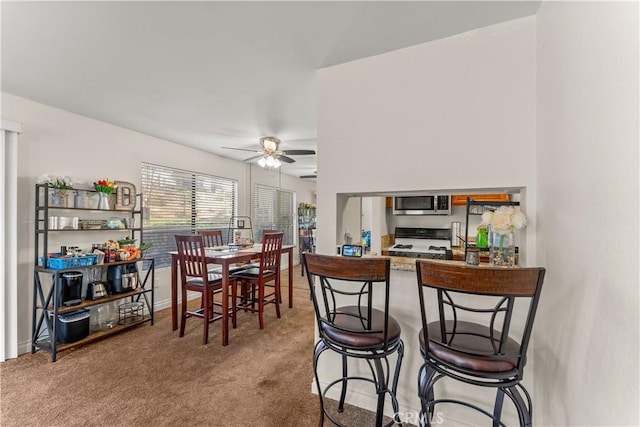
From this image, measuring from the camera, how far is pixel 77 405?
1.77 metres

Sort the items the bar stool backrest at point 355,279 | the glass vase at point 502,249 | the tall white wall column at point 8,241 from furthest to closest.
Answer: the tall white wall column at point 8,241 < the glass vase at point 502,249 < the bar stool backrest at point 355,279

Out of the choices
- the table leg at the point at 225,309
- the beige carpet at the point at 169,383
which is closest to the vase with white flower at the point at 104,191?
the beige carpet at the point at 169,383

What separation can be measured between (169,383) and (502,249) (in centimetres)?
244

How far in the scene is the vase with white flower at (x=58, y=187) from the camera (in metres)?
2.46

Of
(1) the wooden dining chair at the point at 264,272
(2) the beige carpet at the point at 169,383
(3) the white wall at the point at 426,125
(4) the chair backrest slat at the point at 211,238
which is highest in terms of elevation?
(3) the white wall at the point at 426,125

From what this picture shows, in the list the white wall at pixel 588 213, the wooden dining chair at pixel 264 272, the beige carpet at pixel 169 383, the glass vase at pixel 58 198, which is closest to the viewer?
the white wall at pixel 588 213

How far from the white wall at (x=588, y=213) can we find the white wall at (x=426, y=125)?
0.11 metres

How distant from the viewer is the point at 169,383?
2014 millimetres

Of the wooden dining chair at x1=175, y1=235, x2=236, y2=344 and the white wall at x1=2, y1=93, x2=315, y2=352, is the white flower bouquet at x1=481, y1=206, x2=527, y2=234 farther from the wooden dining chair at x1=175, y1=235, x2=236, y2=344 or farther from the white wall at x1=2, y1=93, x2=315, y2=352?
the white wall at x1=2, y1=93, x2=315, y2=352

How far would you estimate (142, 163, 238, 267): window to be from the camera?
3.63m

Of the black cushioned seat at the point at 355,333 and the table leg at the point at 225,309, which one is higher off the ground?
the black cushioned seat at the point at 355,333

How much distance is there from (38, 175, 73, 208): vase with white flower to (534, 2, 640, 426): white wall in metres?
3.67

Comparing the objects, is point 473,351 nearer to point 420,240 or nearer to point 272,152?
point 420,240

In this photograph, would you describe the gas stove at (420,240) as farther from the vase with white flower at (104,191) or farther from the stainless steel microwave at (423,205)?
the vase with white flower at (104,191)
